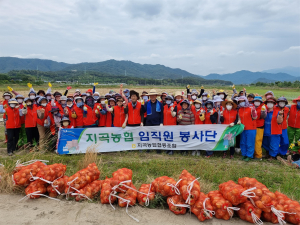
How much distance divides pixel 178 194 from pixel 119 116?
4.10 metres

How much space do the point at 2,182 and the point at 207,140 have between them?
540 centimetres

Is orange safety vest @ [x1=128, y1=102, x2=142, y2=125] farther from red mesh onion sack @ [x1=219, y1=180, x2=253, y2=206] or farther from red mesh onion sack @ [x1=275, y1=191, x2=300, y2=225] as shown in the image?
red mesh onion sack @ [x1=275, y1=191, x2=300, y2=225]

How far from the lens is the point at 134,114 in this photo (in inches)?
255

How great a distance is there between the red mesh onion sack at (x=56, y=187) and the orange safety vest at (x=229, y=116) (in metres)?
4.96

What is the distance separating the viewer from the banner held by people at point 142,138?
6273mm

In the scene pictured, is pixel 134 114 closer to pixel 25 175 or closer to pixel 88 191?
pixel 88 191

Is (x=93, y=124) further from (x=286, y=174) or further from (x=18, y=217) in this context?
(x=286, y=174)

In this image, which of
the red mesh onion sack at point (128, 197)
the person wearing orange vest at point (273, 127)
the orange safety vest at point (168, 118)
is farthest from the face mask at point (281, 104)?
the red mesh onion sack at point (128, 197)

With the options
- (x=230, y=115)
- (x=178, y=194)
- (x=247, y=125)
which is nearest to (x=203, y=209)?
(x=178, y=194)

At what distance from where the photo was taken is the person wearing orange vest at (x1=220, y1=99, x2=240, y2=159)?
19.8 feet

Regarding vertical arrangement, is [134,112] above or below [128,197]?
above

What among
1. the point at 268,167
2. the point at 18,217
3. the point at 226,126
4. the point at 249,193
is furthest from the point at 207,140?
the point at 18,217

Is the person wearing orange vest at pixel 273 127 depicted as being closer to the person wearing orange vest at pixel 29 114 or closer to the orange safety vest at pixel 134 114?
the orange safety vest at pixel 134 114

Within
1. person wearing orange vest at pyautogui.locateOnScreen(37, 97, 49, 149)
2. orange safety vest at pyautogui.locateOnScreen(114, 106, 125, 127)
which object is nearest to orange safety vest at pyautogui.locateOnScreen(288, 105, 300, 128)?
orange safety vest at pyautogui.locateOnScreen(114, 106, 125, 127)
